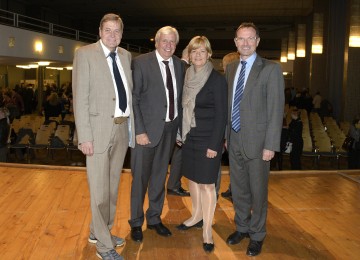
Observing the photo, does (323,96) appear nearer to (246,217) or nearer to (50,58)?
(50,58)

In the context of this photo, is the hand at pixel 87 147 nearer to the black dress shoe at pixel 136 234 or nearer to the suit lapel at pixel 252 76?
the black dress shoe at pixel 136 234

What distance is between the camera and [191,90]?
3.56 metres

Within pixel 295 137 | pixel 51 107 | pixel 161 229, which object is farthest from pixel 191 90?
pixel 51 107

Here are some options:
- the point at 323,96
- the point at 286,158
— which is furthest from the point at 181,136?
the point at 323,96

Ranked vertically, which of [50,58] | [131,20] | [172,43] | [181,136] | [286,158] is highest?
[131,20]

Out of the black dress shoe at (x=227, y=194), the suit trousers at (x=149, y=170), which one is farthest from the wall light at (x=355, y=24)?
the suit trousers at (x=149, y=170)

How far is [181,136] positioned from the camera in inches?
148

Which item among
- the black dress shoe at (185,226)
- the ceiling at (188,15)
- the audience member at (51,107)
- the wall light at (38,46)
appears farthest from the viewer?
A: the ceiling at (188,15)

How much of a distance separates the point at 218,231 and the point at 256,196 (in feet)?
2.12

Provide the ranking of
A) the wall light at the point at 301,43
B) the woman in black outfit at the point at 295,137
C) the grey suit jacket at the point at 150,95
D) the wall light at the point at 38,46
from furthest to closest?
the wall light at the point at 301,43, the wall light at the point at 38,46, the woman in black outfit at the point at 295,137, the grey suit jacket at the point at 150,95

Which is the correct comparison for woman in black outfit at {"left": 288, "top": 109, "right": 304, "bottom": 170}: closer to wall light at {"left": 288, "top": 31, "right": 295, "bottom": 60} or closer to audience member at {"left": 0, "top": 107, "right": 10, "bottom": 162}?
audience member at {"left": 0, "top": 107, "right": 10, "bottom": 162}

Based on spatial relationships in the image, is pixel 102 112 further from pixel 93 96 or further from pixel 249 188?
pixel 249 188

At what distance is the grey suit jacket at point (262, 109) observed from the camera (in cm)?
337

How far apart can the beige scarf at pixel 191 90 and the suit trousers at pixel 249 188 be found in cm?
36
